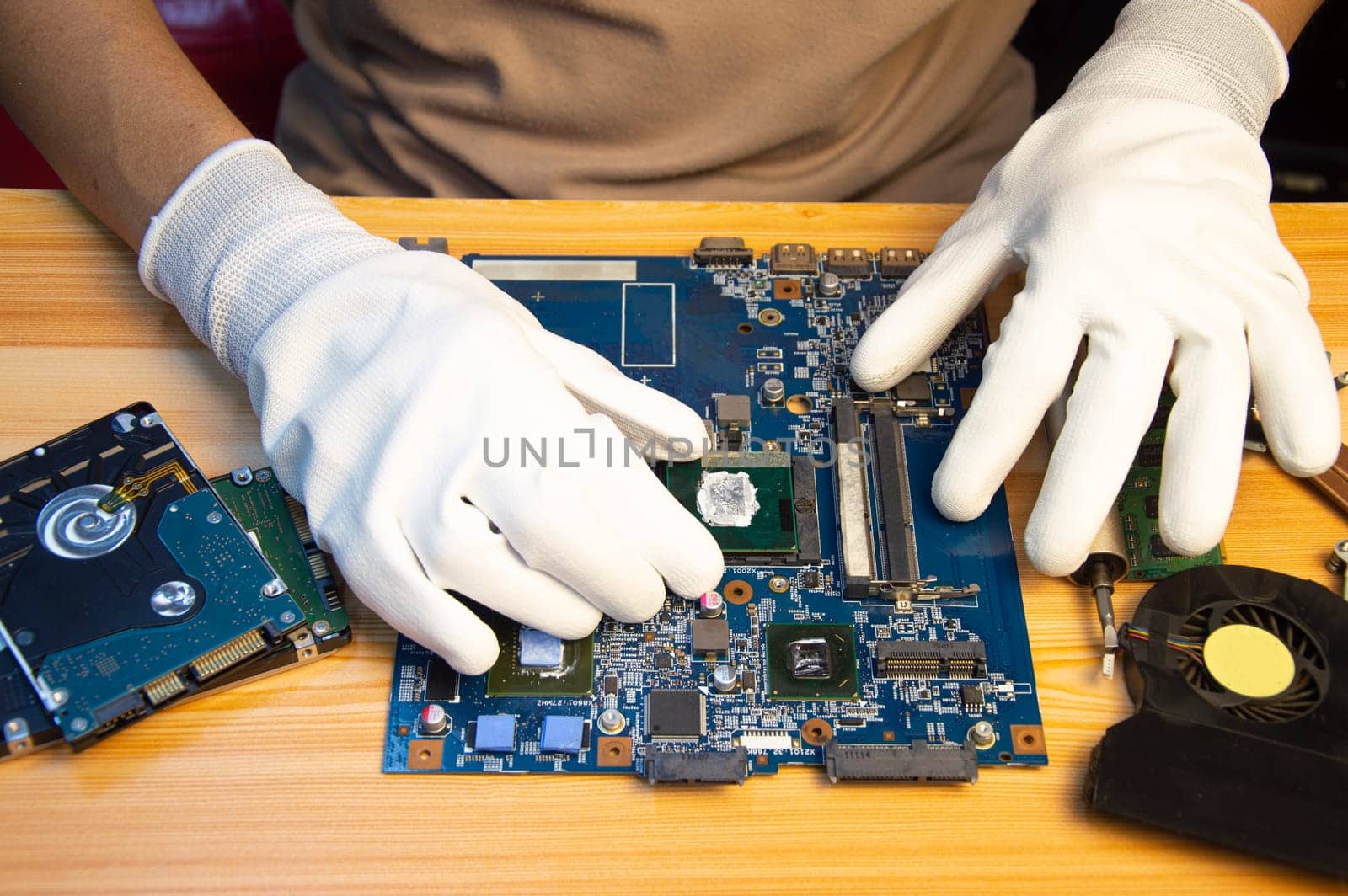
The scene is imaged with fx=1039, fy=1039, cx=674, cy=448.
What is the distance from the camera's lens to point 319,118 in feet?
9.66

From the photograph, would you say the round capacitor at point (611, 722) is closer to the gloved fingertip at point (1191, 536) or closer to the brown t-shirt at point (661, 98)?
the gloved fingertip at point (1191, 536)

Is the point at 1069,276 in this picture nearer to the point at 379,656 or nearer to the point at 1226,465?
the point at 1226,465

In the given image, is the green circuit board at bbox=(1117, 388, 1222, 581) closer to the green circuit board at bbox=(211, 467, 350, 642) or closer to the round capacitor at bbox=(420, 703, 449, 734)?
the round capacitor at bbox=(420, 703, 449, 734)

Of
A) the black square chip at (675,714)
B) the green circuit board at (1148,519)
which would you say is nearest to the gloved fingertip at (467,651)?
the black square chip at (675,714)

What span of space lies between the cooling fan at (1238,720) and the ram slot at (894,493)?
41cm

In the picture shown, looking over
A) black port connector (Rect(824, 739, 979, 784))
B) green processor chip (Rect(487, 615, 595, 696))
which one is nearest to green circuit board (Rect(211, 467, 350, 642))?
green processor chip (Rect(487, 615, 595, 696))

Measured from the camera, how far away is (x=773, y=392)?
2205 mm

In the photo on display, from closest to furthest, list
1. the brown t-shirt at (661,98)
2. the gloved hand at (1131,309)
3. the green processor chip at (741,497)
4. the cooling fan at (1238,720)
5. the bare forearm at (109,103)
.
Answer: the cooling fan at (1238,720)
the gloved hand at (1131,309)
the green processor chip at (741,497)
the bare forearm at (109,103)
the brown t-shirt at (661,98)

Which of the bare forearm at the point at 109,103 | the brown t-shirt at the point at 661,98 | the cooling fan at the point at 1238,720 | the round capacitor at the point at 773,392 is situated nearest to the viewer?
the cooling fan at the point at 1238,720

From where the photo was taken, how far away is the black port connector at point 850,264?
240 centimetres

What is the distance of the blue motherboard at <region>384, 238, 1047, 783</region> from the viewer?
184cm

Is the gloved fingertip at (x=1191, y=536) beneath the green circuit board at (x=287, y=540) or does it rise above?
above

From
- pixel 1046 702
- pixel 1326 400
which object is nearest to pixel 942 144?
pixel 1326 400

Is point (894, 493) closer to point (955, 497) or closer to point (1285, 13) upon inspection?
point (955, 497)
